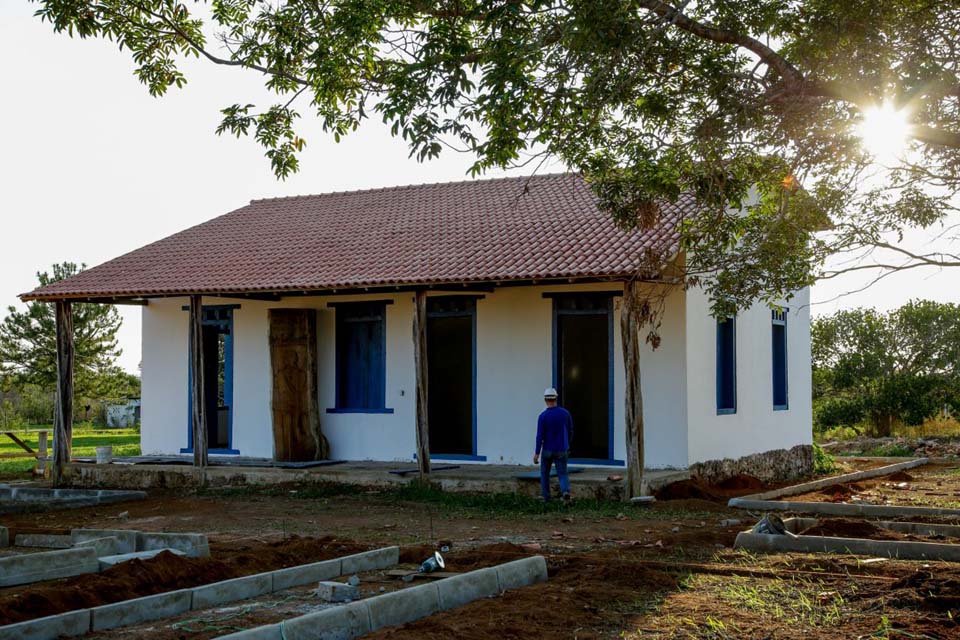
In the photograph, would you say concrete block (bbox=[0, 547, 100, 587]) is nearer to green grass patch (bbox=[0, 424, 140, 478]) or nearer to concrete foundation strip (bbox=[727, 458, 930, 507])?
concrete foundation strip (bbox=[727, 458, 930, 507])

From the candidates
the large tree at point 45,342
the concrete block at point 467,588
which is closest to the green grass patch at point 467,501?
the concrete block at point 467,588

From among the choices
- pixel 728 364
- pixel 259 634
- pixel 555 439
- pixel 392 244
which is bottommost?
pixel 259 634

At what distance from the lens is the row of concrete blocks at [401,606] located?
661 cm

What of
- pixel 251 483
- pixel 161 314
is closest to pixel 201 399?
pixel 251 483

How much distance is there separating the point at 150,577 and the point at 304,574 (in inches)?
48.0

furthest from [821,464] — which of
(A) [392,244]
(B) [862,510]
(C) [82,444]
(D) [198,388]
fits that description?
(C) [82,444]

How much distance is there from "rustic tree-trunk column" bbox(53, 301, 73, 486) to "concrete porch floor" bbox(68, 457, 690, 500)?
0.29 m

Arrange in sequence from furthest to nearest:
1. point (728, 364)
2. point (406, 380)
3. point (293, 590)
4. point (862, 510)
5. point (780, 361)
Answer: point (780, 361) < point (406, 380) < point (728, 364) < point (862, 510) < point (293, 590)

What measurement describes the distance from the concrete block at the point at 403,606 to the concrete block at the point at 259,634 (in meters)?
0.83

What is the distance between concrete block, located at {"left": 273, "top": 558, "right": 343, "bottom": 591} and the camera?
878 cm

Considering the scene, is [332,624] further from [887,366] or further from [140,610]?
[887,366]

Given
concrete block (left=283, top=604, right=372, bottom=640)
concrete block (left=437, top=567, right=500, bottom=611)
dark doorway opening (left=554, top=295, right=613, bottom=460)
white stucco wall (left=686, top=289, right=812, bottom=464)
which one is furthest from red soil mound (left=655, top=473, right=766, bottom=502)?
concrete block (left=283, top=604, right=372, bottom=640)

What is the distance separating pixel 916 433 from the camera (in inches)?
1147

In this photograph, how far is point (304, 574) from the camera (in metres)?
9.02
